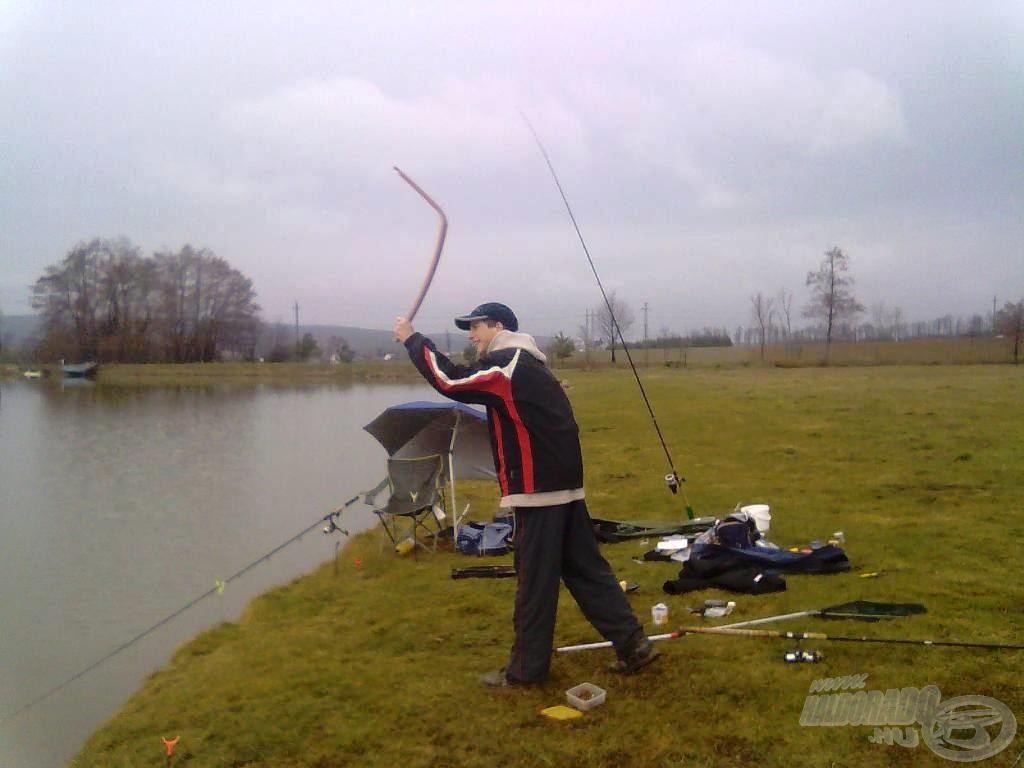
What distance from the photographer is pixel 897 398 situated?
67.4 ft

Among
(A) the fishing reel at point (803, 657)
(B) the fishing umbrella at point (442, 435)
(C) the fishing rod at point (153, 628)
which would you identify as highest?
(B) the fishing umbrella at point (442, 435)

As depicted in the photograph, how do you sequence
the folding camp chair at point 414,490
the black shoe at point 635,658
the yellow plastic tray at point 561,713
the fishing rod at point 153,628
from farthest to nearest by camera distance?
the folding camp chair at point 414,490 < the fishing rod at point 153,628 < the black shoe at point 635,658 < the yellow plastic tray at point 561,713

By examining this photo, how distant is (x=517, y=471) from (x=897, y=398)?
18.7m

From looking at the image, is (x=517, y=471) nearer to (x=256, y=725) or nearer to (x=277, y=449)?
(x=256, y=725)

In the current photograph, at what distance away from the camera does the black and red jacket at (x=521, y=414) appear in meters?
4.35

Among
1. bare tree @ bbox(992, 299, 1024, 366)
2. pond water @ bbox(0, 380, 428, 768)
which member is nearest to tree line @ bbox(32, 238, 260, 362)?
pond water @ bbox(0, 380, 428, 768)

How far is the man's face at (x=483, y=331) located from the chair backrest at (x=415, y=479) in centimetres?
436

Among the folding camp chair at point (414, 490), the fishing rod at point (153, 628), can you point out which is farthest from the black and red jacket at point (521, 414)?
the folding camp chair at point (414, 490)

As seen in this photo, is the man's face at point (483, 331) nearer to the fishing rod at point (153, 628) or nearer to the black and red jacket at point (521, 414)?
the black and red jacket at point (521, 414)

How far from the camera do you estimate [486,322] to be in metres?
4.74

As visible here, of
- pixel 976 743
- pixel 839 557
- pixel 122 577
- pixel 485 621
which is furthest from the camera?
pixel 122 577

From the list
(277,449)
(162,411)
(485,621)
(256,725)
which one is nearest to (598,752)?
(256,725)

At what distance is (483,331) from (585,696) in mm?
1999

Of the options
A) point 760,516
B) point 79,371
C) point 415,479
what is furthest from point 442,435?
point 79,371
